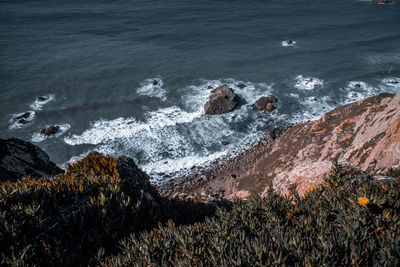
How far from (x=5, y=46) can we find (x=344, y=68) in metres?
57.8

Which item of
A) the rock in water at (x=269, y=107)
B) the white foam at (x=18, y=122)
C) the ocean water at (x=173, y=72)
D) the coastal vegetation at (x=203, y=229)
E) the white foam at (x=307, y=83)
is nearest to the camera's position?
the coastal vegetation at (x=203, y=229)

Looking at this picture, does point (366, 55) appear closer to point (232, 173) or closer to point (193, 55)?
point (193, 55)

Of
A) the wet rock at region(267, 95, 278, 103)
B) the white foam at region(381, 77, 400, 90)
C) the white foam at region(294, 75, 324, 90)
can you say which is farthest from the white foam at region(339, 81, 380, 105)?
the wet rock at region(267, 95, 278, 103)

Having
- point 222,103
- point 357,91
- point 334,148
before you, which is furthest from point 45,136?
A: point 357,91

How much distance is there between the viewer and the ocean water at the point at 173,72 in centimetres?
2444

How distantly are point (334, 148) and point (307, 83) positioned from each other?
22446 millimetres

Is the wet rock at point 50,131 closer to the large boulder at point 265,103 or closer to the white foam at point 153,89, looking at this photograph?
the white foam at point 153,89

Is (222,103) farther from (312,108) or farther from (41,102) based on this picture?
(41,102)

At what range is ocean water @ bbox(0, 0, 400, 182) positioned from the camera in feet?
80.2

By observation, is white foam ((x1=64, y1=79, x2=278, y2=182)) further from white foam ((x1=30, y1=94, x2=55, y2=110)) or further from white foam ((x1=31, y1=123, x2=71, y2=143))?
white foam ((x1=30, y1=94, x2=55, y2=110))

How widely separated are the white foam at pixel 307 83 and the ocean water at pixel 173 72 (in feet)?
0.56

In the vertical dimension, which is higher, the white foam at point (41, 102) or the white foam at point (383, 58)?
the white foam at point (383, 58)

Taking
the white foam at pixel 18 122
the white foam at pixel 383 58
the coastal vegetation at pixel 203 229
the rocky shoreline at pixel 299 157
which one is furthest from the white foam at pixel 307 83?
the white foam at pixel 18 122

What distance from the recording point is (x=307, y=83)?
1280 inches
